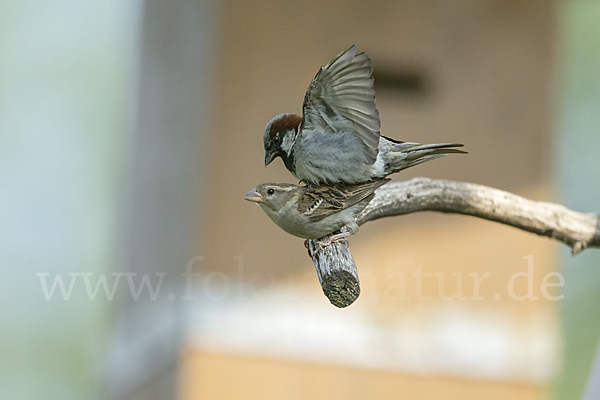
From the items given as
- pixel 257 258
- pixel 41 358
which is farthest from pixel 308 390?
pixel 41 358

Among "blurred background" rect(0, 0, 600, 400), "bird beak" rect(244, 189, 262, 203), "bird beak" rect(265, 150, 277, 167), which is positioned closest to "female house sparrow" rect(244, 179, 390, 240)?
"bird beak" rect(244, 189, 262, 203)

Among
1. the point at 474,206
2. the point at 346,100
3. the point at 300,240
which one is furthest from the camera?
the point at 300,240

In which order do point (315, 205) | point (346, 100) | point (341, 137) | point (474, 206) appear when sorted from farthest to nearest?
point (474, 206)
point (315, 205)
point (341, 137)
point (346, 100)

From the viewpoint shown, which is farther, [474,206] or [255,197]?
[474,206]

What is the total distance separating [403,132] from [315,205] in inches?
94.7

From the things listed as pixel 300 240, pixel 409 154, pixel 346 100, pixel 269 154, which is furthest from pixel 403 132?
pixel 346 100

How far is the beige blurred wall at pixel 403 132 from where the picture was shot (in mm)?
4547

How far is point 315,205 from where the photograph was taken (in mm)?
2371

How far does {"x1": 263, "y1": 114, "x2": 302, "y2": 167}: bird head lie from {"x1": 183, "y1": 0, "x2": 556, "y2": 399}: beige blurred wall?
2.09 m

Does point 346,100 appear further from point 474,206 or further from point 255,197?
point 474,206

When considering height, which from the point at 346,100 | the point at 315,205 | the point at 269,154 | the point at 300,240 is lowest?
the point at 300,240

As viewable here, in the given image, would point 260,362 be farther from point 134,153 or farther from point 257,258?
point 134,153

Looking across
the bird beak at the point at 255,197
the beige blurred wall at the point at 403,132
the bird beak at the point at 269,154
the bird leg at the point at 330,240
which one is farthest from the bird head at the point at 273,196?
the beige blurred wall at the point at 403,132

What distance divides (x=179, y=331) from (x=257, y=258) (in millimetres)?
794
